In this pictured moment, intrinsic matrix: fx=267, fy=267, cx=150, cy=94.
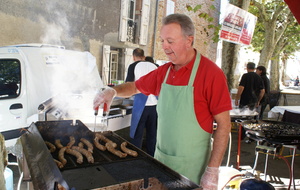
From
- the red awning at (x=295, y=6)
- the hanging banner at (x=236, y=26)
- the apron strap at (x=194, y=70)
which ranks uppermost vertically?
the hanging banner at (x=236, y=26)

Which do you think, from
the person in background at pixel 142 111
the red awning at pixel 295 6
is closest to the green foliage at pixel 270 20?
the person in background at pixel 142 111

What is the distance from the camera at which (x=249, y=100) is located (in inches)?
311

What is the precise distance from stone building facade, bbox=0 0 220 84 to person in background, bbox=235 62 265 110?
5.60m

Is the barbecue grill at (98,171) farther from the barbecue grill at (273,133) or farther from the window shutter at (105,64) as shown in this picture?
the window shutter at (105,64)

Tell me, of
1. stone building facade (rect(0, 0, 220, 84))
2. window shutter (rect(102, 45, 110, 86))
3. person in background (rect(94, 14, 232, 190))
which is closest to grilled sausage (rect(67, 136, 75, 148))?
person in background (rect(94, 14, 232, 190))

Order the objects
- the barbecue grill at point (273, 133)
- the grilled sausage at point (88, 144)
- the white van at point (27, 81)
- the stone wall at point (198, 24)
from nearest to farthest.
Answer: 1. the grilled sausage at point (88, 144)
2. the barbecue grill at point (273, 133)
3. the white van at point (27, 81)
4. the stone wall at point (198, 24)

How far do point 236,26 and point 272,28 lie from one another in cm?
734

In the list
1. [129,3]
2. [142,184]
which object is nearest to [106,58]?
[129,3]

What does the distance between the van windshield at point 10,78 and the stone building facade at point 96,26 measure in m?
3.43

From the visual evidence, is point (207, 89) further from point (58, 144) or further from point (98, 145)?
point (58, 144)

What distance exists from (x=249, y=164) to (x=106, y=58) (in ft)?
23.8

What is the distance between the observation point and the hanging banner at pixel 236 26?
24.7ft

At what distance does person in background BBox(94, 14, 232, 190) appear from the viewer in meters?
2.12

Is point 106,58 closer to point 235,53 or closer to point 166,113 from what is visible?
point 235,53
